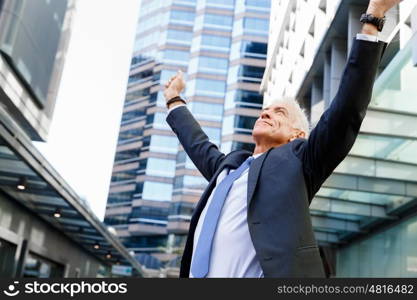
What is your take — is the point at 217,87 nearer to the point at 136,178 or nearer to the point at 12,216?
the point at 136,178

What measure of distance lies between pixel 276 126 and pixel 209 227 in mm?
643

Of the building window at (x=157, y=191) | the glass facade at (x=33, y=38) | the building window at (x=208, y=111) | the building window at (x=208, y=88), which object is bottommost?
the glass facade at (x=33, y=38)

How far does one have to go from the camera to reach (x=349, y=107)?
1.87 m

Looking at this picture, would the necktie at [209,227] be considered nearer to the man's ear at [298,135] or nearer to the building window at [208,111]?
the man's ear at [298,135]

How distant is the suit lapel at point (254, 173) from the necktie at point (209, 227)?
0.11 metres

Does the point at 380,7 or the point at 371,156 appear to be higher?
the point at 371,156

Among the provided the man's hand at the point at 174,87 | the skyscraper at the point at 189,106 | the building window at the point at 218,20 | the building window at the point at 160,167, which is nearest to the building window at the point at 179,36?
the skyscraper at the point at 189,106

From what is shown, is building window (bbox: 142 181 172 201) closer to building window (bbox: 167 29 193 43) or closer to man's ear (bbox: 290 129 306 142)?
building window (bbox: 167 29 193 43)

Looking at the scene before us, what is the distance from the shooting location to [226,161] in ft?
7.84

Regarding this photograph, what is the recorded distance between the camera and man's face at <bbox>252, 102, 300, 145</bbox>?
240cm

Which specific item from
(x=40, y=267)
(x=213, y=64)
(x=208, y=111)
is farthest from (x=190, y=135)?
(x=213, y=64)

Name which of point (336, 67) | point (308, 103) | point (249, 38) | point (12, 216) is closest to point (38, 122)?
point (12, 216)

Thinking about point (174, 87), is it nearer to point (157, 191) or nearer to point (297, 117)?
point (297, 117)

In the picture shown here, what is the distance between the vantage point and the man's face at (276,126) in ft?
7.89
